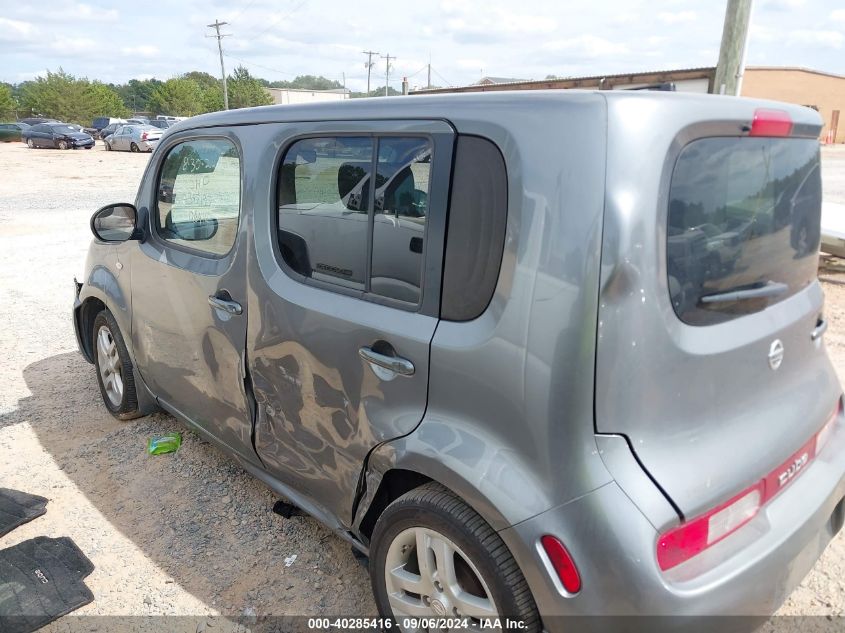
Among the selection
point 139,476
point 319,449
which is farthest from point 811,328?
point 139,476

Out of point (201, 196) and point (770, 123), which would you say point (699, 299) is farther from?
point (201, 196)

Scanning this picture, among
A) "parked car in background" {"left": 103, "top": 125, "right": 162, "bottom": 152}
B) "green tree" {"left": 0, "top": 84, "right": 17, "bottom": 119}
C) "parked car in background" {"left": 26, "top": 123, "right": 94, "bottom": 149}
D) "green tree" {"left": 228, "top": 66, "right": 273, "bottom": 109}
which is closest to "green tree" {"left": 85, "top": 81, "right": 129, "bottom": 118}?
"green tree" {"left": 0, "top": 84, "right": 17, "bottom": 119}

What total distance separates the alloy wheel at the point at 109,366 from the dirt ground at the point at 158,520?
0.66ft

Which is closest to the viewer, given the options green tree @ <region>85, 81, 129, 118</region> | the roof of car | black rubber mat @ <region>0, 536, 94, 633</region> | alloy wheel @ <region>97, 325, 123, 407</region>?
the roof of car

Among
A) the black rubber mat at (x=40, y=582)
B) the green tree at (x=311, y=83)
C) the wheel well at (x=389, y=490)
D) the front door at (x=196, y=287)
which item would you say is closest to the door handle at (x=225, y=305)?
the front door at (x=196, y=287)

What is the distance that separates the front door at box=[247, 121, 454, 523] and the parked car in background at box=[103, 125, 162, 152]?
32746mm

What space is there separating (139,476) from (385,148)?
246cm

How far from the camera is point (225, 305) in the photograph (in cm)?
267

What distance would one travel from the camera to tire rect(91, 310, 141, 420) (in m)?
3.82

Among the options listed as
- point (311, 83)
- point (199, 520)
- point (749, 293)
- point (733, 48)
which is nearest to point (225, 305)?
point (199, 520)

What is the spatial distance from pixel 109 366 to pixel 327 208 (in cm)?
250

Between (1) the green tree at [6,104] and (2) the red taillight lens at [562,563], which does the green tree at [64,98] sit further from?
(2) the red taillight lens at [562,563]

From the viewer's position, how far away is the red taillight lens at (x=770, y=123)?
1794 millimetres

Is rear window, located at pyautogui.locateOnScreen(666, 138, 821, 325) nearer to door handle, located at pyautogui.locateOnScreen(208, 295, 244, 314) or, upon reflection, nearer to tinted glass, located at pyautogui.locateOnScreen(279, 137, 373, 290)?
tinted glass, located at pyautogui.locateOnScreen(279, 137, 373, 290)
